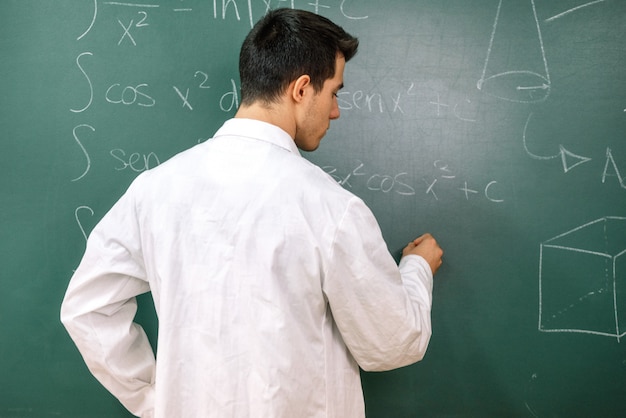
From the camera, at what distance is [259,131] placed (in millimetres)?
1007

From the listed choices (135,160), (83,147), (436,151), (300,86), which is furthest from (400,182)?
(83,147)

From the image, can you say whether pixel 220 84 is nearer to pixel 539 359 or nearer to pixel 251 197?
pixel 251 197

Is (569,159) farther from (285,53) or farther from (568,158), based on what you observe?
(285,53)

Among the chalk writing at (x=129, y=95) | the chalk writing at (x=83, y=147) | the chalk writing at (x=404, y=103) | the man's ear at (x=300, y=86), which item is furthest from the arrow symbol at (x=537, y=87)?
the chalk writing at (x=83, y=147)

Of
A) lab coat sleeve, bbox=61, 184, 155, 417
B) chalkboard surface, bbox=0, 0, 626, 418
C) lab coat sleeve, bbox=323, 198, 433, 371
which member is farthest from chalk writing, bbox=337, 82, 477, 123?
lab coat sleeve, bbox=61, 184, 155, 417

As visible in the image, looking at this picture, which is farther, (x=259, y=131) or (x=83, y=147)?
(x=83, y=147)

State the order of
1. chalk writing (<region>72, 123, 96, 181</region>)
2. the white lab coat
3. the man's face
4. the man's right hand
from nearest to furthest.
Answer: the white lab coat, the man's face, the man's right hand, chalk writing (<region>72, 123, 96, 181</region>)

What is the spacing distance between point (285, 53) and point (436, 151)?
54 cm

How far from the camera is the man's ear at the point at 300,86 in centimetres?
102

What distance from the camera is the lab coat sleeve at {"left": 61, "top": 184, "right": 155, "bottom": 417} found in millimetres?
1051

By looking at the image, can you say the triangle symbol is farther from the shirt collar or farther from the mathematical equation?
the shirt collar

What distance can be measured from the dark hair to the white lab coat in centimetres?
8

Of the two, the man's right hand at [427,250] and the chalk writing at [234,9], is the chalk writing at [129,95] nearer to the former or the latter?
the chalk writing at [234,9]

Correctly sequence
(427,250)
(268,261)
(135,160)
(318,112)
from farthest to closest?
(135,160) < (427,250) < (318,112) < (268,261)
